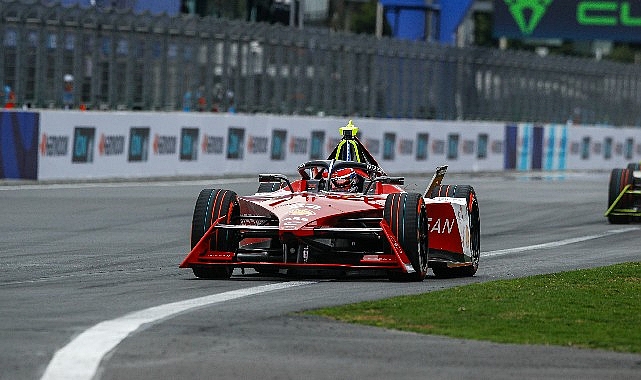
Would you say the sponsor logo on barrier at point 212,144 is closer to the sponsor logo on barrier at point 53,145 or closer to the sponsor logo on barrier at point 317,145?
the sponsor logo on barrier at point 317,145

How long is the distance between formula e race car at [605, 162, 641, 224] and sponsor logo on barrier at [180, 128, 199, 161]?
35.4ft

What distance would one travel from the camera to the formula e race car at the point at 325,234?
12.7 metres

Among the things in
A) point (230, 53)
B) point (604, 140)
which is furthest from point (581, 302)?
point (604, 140)

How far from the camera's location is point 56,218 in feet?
68.5

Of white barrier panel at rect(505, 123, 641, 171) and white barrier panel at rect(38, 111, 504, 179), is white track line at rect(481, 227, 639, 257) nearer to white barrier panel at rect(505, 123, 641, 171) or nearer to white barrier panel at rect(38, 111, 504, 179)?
white barrier panel at rect(38, 111, 504, 179)

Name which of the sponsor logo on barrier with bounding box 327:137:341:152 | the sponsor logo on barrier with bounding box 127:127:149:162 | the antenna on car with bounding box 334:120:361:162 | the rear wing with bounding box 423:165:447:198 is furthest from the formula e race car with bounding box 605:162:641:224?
the sponsor logo on barrier with bounding box 327:137:341:152

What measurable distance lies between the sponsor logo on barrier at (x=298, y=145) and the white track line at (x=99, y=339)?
24.3 metres

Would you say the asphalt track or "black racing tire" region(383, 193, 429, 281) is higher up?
"black racing tire" region(383, 193, 429, 281)

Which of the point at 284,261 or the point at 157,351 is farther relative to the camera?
the point at 284,261

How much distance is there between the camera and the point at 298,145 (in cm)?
3597

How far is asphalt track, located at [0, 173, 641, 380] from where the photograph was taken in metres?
8.04

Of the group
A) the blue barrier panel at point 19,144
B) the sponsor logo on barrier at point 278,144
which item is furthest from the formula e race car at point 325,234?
the sponsor logo on barrier at point 278,144

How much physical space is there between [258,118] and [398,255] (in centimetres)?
2231

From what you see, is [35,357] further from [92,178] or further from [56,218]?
[92,178]
